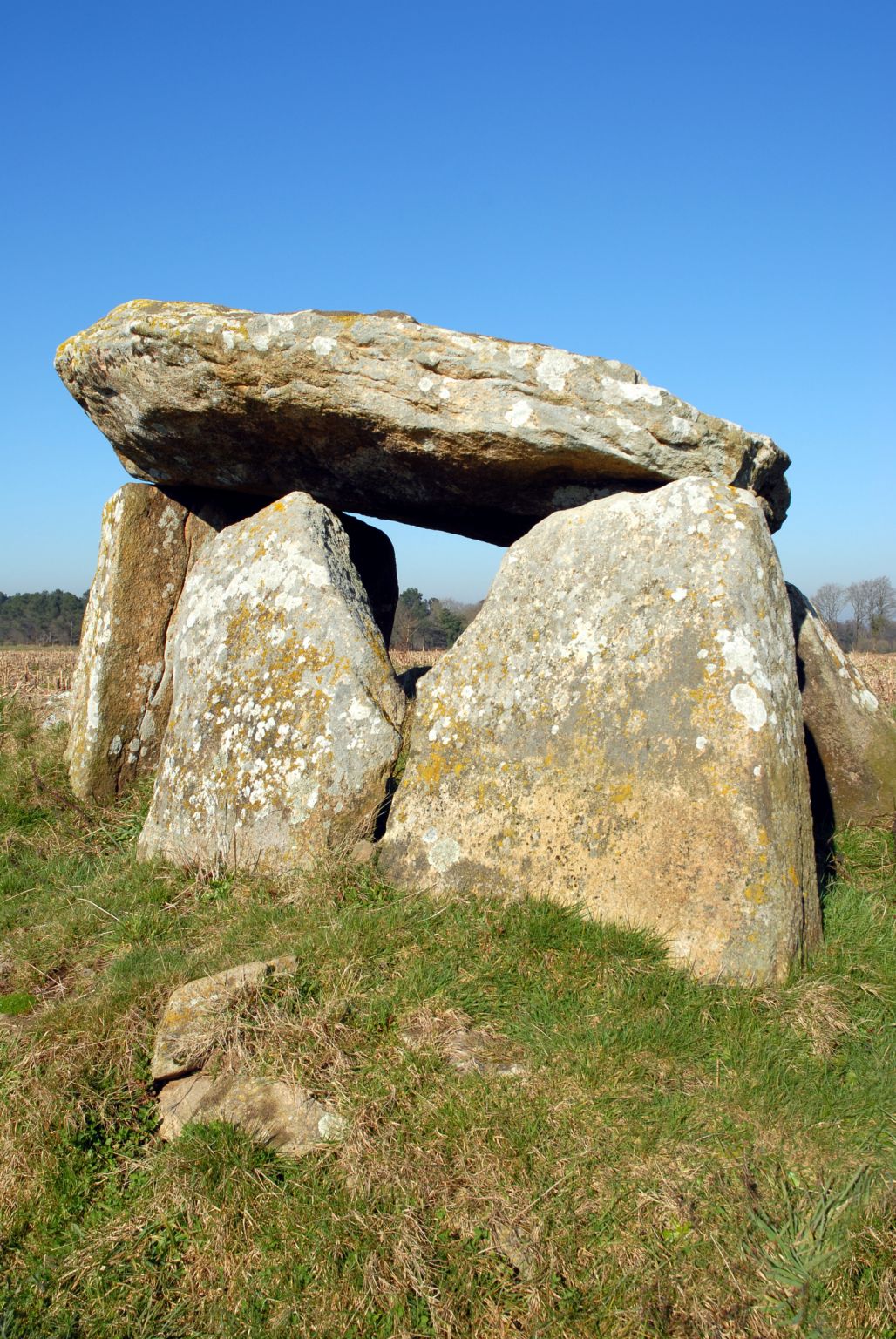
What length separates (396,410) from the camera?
582 cm

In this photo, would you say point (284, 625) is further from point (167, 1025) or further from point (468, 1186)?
point (468, 1186)

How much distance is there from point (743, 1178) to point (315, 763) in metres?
2.97

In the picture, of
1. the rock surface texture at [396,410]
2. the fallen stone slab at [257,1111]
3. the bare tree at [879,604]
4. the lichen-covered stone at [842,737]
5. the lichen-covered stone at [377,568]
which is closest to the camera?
the fallen stone slab at [257,1111]

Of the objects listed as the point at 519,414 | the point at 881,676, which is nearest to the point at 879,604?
the point at 881,676

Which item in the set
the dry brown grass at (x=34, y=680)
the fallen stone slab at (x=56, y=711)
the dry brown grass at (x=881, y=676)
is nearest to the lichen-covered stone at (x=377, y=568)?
the fallen stone slab at (x=56, y=711)

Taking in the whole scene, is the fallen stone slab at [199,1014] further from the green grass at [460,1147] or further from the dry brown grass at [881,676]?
the dry brown grass at [881,676]

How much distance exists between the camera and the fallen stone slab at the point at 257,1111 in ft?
11.4

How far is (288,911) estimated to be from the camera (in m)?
4.78

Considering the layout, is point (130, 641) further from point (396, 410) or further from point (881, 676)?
point (881, 676)

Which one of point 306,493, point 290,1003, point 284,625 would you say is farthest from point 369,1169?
point 306,493

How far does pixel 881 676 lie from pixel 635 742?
27.4 ft

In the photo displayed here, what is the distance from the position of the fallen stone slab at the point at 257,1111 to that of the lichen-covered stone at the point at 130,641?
11.7 feet

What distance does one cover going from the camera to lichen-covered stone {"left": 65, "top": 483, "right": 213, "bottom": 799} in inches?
274

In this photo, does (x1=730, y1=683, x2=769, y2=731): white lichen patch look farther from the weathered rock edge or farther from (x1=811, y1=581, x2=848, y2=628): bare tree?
(x1=811, y1=581, x2=848, y2=628): bare tree
